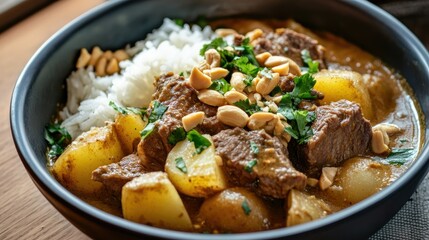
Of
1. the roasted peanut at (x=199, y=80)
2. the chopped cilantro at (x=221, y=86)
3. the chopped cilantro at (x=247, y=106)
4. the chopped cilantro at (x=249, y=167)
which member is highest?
the roasted peanut at (x=199, y=80)

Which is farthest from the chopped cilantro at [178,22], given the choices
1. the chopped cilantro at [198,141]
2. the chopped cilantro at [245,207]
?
the chopped cilantro at [245,207]

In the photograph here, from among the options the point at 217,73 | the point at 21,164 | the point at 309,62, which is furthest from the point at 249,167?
the point at 21,164

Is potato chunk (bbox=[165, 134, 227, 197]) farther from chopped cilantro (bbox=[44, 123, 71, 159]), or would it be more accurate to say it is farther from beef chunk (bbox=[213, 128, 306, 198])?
chopped cilantro (bbox=[44, 123, 71, 159])

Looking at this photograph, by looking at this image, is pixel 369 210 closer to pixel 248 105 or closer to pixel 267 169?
pixel 267 169

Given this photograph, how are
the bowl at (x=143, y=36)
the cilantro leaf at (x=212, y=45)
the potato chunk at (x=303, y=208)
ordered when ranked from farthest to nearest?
the cilantro leaf at (x=212, y=45), the potato chunk at (x=303, y=208), the bowl at (x=143, y=36)

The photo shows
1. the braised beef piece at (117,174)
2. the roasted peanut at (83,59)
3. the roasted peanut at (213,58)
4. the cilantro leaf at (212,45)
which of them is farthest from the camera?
the roasted peanut at (83,59)

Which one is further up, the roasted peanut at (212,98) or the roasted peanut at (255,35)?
the roasted peanut at (212,98)

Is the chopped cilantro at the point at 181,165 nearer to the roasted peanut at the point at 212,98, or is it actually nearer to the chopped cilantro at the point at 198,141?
the chopped cilantro at the point at 198,141

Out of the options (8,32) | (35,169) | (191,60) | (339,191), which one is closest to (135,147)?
(35,169)
